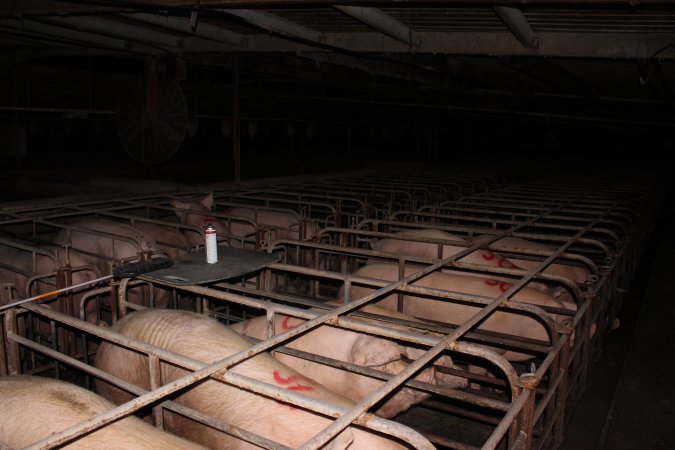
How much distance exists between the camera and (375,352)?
3.14 meters

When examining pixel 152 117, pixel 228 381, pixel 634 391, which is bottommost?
pixel 634 391

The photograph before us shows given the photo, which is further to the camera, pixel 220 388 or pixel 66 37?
pixel 66 37

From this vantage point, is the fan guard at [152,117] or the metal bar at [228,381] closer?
the metal bar at [228,381]

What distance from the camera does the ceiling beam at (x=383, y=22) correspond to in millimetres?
4617

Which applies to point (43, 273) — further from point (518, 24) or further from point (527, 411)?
point (518, 24)

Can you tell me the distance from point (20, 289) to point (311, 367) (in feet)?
10.9

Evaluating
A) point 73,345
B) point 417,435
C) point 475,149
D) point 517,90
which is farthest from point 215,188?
point 475,149

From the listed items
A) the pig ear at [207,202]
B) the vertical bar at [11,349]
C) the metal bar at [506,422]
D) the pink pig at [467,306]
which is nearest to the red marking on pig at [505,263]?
the pink pig at [467,306]

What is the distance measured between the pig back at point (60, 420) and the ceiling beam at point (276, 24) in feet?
11.2

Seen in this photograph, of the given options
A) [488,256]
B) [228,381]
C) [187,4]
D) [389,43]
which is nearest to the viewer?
[228,381]

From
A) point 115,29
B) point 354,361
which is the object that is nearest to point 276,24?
point 115,29

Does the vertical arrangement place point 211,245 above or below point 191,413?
above

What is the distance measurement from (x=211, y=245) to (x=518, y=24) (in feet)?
10.7

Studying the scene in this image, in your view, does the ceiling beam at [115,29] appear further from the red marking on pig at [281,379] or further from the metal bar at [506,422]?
the metal bar at [506,422]
